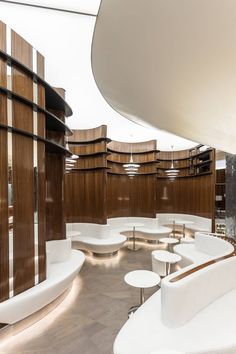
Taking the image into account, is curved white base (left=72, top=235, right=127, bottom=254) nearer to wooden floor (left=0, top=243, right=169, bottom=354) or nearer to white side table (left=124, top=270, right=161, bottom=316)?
wooden floor (left=0, top=243, right=169, bottom=354)

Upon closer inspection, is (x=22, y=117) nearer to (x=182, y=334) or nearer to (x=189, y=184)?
(x=182, y=334)

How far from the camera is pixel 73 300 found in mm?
3555

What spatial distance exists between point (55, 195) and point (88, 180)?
2504 millimetres

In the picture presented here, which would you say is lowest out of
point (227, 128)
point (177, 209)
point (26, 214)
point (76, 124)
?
point (177, 209)

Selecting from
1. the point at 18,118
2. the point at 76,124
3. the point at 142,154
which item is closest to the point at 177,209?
the point at 142,154

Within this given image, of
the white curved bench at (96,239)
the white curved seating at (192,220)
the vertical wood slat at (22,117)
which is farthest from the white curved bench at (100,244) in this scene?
the vertical wood slat at (22,117)

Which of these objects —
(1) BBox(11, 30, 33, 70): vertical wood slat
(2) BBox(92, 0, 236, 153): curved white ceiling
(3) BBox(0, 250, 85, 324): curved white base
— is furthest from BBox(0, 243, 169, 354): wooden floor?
(1) BBox(11, 30, 33, 70): vertical wood slat

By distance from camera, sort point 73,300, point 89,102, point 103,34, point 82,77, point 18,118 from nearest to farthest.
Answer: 1. point 103,34
2. point 18,118
3. point 73,300
4. point 82,77
5. point 89,102

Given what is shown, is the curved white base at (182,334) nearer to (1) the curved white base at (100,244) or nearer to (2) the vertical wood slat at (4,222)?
(2) the vertical wood slat at (4,222)

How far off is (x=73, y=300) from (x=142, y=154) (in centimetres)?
562

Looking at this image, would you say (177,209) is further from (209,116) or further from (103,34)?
(103,34)

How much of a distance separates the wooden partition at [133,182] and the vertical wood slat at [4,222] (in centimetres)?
512

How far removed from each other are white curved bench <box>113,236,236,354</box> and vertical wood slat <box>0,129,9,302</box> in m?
1.50

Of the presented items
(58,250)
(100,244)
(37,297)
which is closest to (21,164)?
(37,297)
